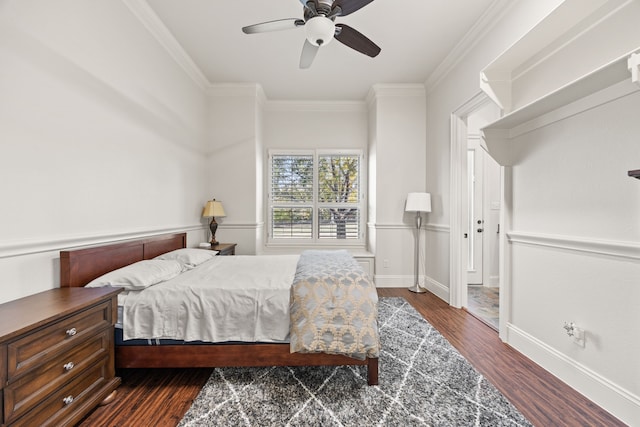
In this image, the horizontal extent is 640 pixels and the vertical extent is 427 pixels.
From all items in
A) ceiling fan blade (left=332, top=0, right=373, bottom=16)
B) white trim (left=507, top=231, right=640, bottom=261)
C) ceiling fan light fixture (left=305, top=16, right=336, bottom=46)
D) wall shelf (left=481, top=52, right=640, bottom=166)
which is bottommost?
white trim (left=507, top=231, right=640, bottom=261)

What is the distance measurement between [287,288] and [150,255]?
5.08 feet

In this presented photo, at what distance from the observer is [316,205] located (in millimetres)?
4621

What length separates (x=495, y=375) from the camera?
1874 millimetres

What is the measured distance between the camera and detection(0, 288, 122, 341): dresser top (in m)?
1.11

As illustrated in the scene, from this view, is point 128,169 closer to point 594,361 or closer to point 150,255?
point 150,255

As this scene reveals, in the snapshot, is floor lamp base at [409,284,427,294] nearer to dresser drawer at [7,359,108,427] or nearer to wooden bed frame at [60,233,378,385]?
wooden bed frame at [60,233,378,385]

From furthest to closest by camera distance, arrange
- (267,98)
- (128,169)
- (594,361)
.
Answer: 1. (267,98)
2. (128,169)
3. (594,361)

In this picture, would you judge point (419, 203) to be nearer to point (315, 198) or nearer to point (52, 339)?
point (315, 198)

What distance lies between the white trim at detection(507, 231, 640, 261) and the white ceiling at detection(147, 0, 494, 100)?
2051 mm

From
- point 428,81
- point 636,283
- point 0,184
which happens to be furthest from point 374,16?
point 0,184

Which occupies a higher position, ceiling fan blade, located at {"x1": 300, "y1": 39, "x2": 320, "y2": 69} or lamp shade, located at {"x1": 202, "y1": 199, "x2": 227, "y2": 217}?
ceiling fan blade, located at {"x1": 300, "y1": 39, "x2": 320, "y2": 69}

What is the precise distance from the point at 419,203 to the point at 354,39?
2.26 meters

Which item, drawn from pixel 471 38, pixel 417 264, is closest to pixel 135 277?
pixel 417 264

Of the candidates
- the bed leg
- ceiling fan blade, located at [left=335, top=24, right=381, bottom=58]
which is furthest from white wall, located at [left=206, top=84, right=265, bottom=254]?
the bed leg
